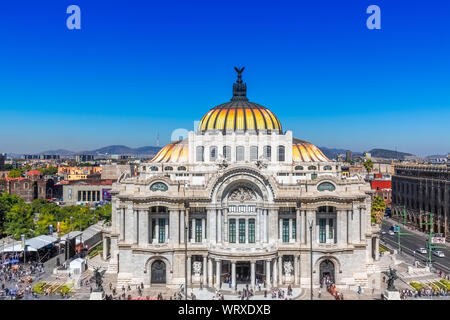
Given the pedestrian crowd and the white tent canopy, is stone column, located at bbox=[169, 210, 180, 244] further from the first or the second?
the white tent canopy

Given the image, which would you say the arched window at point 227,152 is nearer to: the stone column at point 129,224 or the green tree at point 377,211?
the stone column at point 129,224

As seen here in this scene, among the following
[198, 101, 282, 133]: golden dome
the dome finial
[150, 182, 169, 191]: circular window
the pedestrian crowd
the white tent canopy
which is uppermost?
the dome finial

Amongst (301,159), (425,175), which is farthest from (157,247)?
(425,175)

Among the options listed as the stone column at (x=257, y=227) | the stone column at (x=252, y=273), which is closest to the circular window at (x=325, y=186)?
the stone column at (x=257, y=227)

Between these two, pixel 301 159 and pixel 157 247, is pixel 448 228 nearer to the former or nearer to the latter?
pixel 301 159

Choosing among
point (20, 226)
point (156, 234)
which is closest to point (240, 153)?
point (156, 234)

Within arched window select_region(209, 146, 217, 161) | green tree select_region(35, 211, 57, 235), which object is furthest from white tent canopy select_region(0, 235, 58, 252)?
arched window select_region(209, 146, 217, 161)
